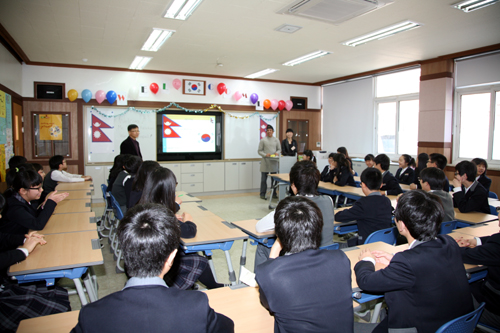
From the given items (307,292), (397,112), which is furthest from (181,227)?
(397,112)

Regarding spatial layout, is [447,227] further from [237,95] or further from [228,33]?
[237,95]

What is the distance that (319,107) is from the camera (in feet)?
31.8

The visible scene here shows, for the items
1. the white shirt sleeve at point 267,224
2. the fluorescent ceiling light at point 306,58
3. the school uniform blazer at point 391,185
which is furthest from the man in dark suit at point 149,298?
the fluorescent ceiling light at point 306,58

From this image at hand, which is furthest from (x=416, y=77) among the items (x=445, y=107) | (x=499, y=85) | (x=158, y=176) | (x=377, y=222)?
(x=158, y=176)

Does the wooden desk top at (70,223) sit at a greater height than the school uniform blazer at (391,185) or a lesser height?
lesser

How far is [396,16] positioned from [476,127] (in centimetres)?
332

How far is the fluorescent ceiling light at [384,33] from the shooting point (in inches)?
180

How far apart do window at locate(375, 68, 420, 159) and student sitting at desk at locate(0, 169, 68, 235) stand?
7.05 meters

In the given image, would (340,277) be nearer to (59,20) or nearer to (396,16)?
(396,16)

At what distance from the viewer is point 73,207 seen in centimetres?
358

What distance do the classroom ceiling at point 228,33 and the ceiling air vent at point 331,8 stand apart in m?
0.15

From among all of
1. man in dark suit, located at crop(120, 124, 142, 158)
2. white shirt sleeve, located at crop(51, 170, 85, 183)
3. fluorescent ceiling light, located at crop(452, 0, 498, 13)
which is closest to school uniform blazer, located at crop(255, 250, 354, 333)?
fluorescent ceiling light, located at crop(452, 0, 498, 13)

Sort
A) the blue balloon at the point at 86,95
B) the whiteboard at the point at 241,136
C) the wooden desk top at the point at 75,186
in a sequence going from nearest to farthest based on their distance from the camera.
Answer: the wooden desk top at the point at 75,186 → the blue balloon at the point at 86,95 → the whiteboard at the point at 241,136

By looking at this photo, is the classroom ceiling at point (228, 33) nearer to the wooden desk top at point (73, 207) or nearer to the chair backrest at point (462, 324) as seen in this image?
the wooden desk top at point (73, 207)
